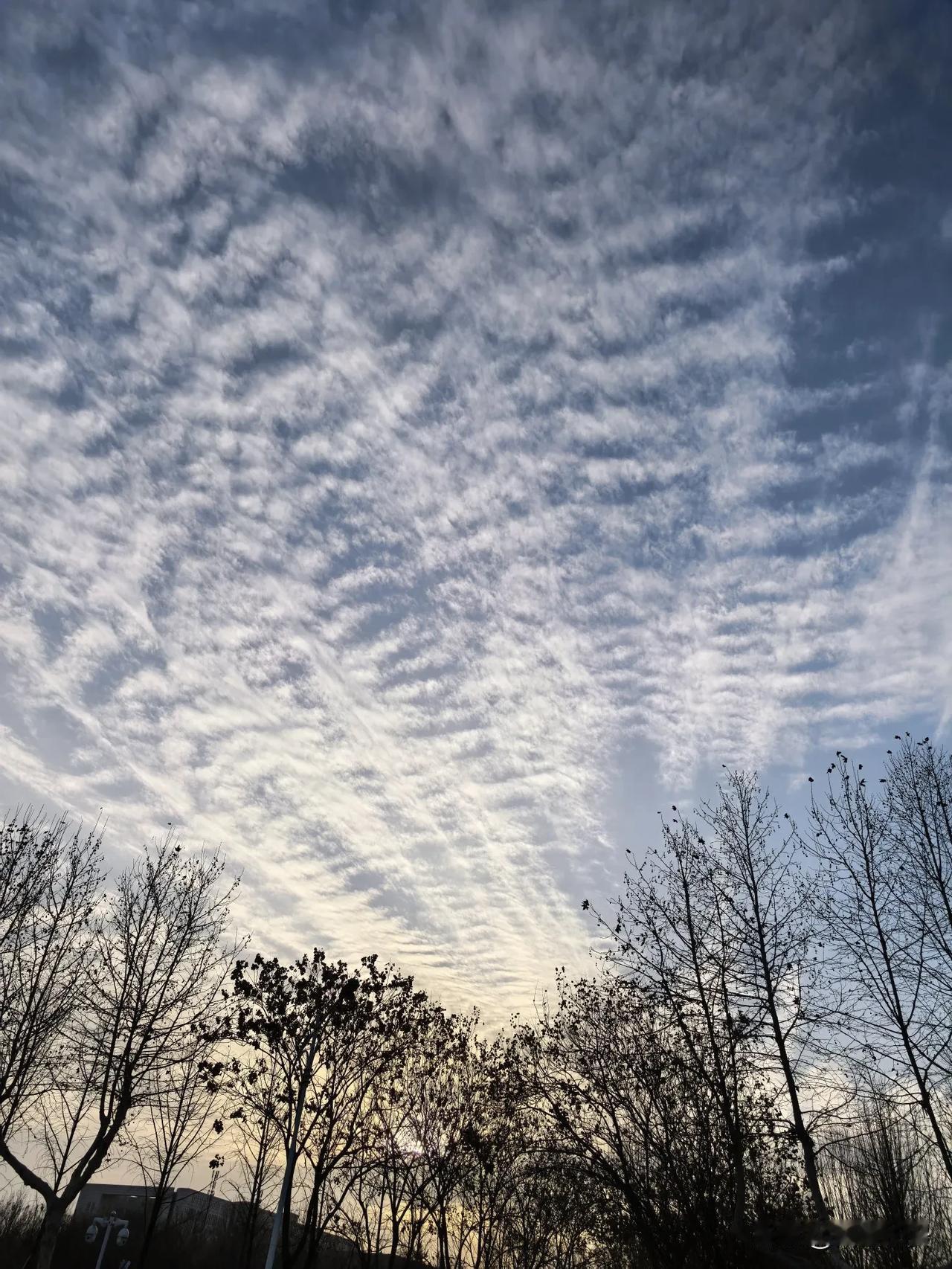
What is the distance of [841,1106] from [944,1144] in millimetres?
1807

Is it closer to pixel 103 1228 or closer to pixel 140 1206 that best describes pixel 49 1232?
pixel 103 1228

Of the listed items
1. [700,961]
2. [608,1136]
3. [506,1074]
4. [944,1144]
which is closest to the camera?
[608,1136]

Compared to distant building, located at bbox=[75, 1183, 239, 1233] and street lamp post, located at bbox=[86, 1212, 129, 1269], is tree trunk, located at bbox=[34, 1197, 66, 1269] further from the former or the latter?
distant building, located at bbox=[75, 1183, 239, 1233]

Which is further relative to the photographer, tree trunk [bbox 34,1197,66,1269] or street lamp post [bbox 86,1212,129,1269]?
street lamp post [bbox 86,1212,129,1269]

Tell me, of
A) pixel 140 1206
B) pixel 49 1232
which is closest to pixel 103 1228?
pixel 140 1206

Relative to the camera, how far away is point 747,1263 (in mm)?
6871

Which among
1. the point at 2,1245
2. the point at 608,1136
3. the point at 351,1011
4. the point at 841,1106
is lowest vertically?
the point at 2,1245

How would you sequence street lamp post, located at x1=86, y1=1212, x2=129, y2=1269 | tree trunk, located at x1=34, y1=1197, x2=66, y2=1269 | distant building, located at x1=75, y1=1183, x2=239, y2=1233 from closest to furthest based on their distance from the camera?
tree trunk, located at x1=34, y1=1197, x2=66, y2=1269 → street lamp post, located at x1=86, y1=1212, x2=129, y2=1269 → distant building, located at x1=75, y1=1183, x2=239, y2=1233

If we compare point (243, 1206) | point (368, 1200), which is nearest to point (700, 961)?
point (368, 1200)

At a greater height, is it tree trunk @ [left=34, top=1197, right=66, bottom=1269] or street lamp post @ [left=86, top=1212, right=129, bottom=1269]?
tree trunk @ [left=34, top=1197, right=66, bottom=1269]

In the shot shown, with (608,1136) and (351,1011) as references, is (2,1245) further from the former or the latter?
(608,1136)

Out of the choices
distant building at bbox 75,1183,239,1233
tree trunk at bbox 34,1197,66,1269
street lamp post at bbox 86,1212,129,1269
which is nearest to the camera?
tree trunk at bbox 34,1197,66,1269

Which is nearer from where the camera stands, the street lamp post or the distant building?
the street lamp post

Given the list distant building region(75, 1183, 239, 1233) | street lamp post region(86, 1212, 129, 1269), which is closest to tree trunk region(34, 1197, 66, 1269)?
street lamp post region(86, 1212, 129, 1269)
